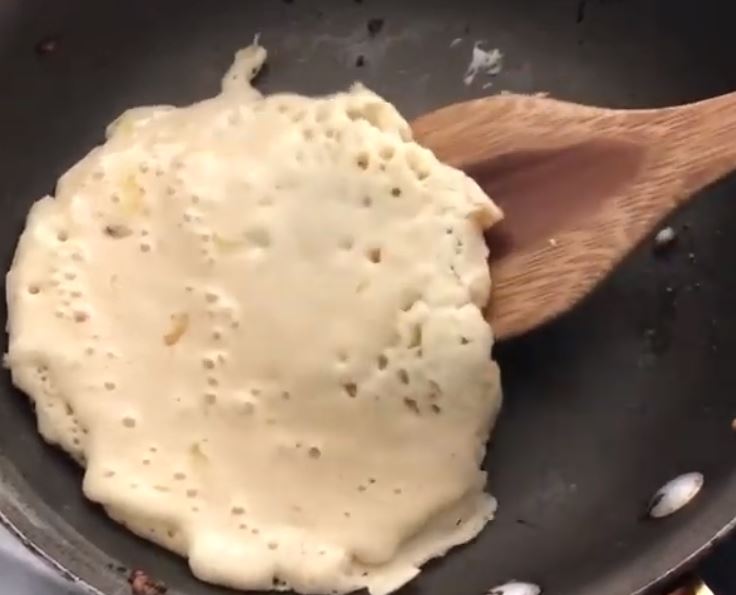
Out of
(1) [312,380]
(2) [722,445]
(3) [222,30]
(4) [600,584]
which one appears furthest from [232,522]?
(3) [222,30]

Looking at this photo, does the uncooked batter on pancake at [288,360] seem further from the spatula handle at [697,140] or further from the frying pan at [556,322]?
the spatula handle at [697,140]

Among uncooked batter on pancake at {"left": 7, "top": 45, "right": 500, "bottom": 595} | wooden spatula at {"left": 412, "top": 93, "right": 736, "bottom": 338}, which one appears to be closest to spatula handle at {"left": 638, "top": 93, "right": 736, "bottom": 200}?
wooden spatula at {"left": 412, "top": 93, "right": 736, "bottom": 338}

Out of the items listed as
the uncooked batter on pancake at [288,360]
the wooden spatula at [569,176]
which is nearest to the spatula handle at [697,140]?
the wooden spatula at [569,176]

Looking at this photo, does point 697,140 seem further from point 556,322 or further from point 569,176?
point 556,322

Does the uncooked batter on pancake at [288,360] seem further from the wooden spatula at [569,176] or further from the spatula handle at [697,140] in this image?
the spatula handle at [697,140]

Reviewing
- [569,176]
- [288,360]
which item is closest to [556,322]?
[569,176]

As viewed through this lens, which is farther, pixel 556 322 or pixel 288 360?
pixel 556 322
